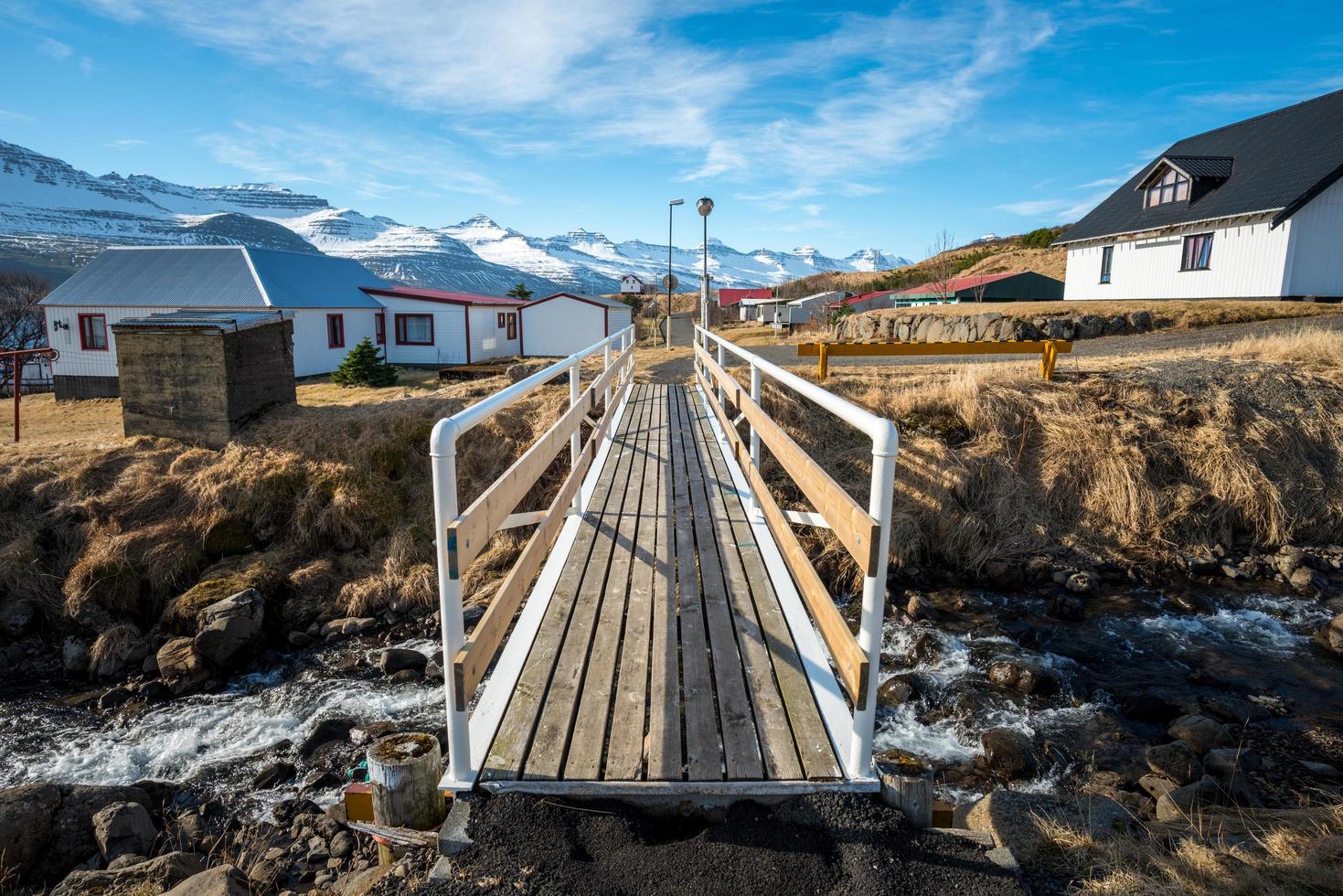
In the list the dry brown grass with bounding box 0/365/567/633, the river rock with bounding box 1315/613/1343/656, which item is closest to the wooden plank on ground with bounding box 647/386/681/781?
the dry brown grass with bounding box 0/365/567/633

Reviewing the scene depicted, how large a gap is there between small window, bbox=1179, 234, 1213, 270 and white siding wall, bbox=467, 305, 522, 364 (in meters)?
24.0

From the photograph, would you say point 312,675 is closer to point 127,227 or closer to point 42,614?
point 42,614

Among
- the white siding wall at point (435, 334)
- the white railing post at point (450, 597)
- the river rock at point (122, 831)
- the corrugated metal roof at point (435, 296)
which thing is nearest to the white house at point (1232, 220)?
the corrugated metal roof at point (435, 296)

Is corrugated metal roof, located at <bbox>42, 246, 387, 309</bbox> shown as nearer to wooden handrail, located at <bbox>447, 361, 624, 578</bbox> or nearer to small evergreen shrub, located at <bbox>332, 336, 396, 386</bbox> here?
small evergreen shrub, located at <bbox>332, 336, 396, 386</bbox>

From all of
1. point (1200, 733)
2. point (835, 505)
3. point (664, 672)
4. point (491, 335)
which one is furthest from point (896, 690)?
point (491, 335)

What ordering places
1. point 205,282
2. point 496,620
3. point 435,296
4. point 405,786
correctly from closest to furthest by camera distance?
1. point 405,786
2. point 496,620
3. point 205,282
4. point 435,296

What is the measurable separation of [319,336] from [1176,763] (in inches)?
969

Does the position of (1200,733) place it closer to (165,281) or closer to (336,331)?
(336,331)

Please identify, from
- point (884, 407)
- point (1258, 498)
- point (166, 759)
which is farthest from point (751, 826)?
point (1258, 498)

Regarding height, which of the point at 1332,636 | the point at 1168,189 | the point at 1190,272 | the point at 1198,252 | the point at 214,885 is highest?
the point at 1168,189

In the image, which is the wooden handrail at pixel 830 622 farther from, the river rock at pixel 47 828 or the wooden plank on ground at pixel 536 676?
the river rock at pixel 47 828

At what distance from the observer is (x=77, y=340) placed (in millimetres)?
22359

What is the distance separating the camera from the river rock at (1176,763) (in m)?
5.39

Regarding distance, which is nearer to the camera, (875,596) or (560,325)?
(875,596)
